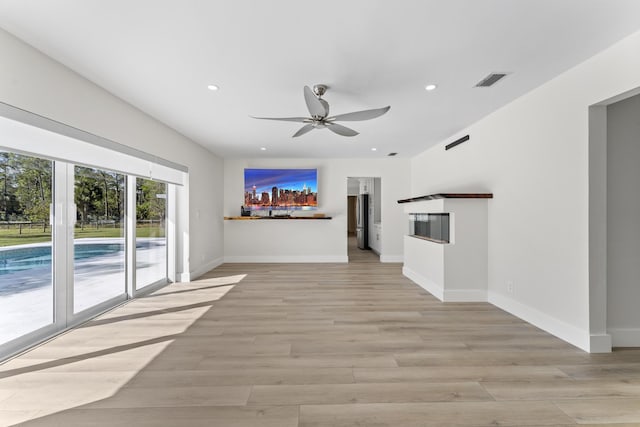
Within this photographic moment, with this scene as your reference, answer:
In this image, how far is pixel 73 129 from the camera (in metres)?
2.64

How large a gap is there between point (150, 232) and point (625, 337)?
5.50 m

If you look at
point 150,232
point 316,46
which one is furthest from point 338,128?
point 150,232

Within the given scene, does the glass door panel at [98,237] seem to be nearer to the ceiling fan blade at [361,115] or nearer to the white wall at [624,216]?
the ceiling fan blade at [361,115]

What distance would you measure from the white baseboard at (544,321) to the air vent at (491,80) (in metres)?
2.36

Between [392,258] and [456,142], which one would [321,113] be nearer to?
[456,142]

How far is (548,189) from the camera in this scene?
2.82 m

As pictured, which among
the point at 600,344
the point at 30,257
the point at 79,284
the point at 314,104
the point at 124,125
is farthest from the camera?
the point at 124,125

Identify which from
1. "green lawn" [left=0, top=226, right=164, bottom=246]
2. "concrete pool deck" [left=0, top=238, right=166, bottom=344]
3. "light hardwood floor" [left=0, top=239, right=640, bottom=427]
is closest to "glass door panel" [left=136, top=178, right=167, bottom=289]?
"concrete pool deck" [left=0, top=238, right=166, bottom=344]

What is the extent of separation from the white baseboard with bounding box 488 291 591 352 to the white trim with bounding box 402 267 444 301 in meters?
0.61

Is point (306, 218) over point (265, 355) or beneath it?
over

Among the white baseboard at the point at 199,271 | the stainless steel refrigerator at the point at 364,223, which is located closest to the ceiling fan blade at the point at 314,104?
the white baseboard at the point at 199,271

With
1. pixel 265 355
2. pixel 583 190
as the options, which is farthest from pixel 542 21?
pixel 265 355

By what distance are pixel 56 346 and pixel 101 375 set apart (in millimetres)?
820

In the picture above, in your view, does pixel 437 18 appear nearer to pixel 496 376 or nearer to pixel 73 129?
pixel 496 376
